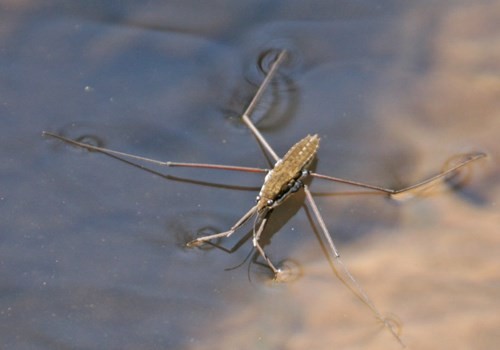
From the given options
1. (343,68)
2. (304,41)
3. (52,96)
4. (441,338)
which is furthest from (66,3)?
(441,338)

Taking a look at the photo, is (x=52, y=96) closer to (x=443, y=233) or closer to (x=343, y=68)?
(x=343, y=68)

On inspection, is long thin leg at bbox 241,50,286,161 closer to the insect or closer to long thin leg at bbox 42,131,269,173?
the insect

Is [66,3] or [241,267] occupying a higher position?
[66,3]

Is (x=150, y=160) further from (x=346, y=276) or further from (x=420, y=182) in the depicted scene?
(x=420, y=182)

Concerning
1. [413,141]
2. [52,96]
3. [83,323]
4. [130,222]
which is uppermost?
[413,141]

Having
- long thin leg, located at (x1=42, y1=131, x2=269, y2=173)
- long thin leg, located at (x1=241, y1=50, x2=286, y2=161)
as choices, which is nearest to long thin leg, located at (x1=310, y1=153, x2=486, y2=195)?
long thin leg, located at (x1=241, y1=50, x2=286, y2=161)

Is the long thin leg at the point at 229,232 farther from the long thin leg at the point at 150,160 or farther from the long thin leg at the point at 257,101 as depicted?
the long thin leg at the point at 257,101

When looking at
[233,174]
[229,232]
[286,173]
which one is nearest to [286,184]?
[286,173]
